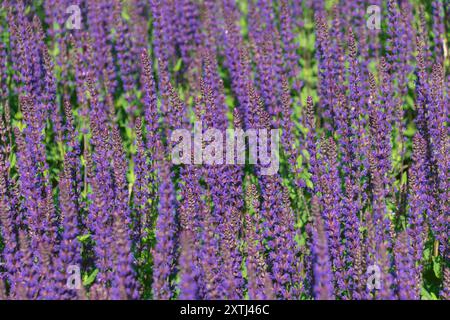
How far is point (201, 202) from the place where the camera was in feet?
27.5

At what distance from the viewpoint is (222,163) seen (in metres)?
8.54

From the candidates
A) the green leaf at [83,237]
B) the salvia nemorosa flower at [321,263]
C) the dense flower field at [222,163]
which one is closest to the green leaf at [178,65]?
the dense flower field at [222,163]

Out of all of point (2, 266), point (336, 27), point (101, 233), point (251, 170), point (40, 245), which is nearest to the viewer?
point (40, 245)

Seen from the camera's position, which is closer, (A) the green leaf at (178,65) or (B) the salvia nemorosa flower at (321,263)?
(B) the salvia nemorosa flower at (321,263)

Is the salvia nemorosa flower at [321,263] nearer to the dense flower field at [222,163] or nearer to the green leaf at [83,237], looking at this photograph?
the dense flower field at [222,163]

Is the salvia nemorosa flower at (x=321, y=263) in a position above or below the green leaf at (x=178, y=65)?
below

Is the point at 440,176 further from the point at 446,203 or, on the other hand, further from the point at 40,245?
the point at 40,245

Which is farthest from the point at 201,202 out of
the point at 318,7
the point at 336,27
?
the point at 318,7

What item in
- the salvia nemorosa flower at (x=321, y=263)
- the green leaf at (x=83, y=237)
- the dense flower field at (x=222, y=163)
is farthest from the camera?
the green leaf at (x=83, y=237)

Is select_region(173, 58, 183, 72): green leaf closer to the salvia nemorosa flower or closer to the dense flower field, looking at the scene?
the dense flower field

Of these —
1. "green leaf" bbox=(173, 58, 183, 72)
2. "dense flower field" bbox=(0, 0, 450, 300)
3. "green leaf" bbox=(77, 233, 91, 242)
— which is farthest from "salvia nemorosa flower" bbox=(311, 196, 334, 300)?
"green leaf" bbox=(173, 58, 183, 72)

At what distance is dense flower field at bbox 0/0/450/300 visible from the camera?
24.5 ft

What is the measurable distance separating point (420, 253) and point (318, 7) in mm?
5255

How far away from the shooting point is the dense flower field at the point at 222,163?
24.5ft
